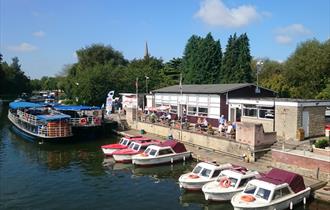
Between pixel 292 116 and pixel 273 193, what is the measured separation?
1398cm

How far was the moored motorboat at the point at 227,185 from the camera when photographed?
22.4 metres

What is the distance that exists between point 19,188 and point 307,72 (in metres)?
43.3

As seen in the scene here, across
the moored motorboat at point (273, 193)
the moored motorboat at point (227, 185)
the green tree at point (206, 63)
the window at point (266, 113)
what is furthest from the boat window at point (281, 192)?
the green tree at point (206, 63)

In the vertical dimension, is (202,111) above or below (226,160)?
above

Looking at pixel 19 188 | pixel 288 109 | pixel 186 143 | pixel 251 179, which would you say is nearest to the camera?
pixel 251 179

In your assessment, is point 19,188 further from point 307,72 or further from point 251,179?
point 307,72

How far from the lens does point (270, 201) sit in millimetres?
20234

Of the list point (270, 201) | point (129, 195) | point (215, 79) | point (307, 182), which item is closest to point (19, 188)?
point (129, 195)

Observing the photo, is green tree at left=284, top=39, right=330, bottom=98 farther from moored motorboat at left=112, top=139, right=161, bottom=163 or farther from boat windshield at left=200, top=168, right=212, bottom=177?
boat windshield at left=200, top=168, right=212, bottom=177

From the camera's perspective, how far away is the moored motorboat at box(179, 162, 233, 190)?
24.6 m

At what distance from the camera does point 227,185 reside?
75.3 ft

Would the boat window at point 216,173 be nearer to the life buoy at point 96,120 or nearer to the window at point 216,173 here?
the window at point 216,173

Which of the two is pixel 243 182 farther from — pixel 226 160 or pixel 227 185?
pixel 226 160

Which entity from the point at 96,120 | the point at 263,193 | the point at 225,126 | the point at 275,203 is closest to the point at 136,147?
the point at 225,126
